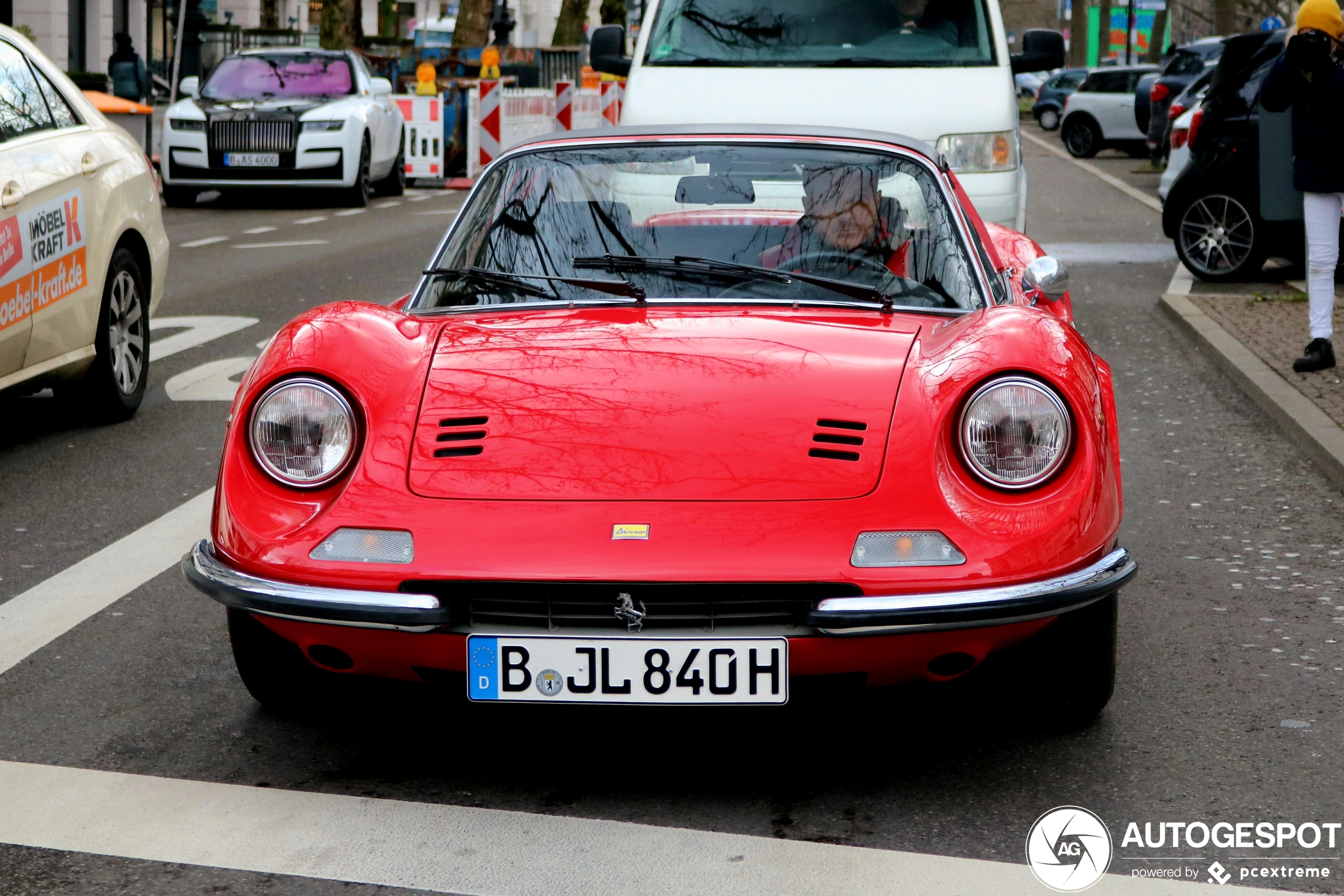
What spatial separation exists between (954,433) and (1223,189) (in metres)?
9.59

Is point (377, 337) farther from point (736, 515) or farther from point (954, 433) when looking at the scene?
point (954, 433)

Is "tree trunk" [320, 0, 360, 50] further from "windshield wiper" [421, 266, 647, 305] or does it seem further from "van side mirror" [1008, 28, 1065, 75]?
"windshield wiper" [421, 266, 647, 305]

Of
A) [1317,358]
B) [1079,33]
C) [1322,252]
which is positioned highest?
[1079,33]

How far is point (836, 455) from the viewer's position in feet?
11.4

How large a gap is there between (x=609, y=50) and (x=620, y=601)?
8255 mm

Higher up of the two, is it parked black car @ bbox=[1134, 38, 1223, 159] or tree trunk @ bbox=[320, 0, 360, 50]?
tree trunk @ bbox=[320, 0, 360, 50]

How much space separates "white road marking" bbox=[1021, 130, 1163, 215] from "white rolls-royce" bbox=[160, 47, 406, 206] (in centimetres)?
846

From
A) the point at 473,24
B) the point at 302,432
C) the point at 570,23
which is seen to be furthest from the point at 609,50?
the point at 570,23

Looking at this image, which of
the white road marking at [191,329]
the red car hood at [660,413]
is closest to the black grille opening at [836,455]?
the red car hood at [660,413]

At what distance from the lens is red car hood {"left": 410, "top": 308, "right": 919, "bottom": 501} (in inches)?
136

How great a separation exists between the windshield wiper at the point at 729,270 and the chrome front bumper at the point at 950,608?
1013 mm

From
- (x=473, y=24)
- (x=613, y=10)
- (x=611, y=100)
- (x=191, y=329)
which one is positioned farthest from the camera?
(x=613, y=10)

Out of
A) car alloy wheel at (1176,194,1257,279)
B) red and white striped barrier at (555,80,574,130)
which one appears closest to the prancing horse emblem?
car alloy wheel at (1176,194,1257,279)

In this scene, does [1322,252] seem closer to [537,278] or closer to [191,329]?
[537,278]
